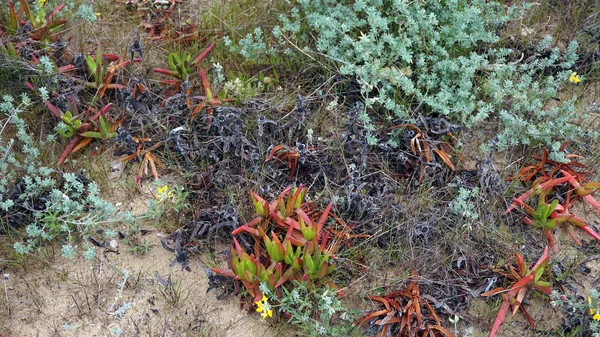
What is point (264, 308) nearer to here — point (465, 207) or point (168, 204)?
point (168, 204)

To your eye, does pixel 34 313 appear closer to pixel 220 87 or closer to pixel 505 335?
pixel 220 87

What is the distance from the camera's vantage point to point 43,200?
3.67 m

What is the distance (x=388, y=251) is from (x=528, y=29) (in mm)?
2048

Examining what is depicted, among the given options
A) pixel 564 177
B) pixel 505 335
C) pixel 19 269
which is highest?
pixel 564 177

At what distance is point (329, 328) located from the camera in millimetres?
3281

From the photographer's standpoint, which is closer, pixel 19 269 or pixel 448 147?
pixel 19 269

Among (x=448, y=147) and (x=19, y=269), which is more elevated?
(x=448, y=147)

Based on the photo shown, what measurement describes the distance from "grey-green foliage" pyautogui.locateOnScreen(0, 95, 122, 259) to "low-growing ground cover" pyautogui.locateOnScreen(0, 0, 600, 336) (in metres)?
0.02

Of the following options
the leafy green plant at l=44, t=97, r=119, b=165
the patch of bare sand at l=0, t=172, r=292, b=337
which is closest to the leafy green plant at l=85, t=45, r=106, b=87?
the leafy green plant at l=44, t=97, r=119, b=165

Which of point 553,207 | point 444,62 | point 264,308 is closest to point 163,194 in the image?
point 264,308

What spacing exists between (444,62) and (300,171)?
119 cm

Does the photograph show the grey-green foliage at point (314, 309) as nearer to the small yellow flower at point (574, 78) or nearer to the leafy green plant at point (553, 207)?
the leafy green plant at point (553, 207)

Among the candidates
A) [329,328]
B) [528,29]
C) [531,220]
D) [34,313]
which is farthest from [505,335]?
[34,313]

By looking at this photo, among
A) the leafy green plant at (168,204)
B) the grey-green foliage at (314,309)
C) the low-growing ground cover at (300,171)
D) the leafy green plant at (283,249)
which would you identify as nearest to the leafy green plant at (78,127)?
the low-growing ground cover at (300,171)
